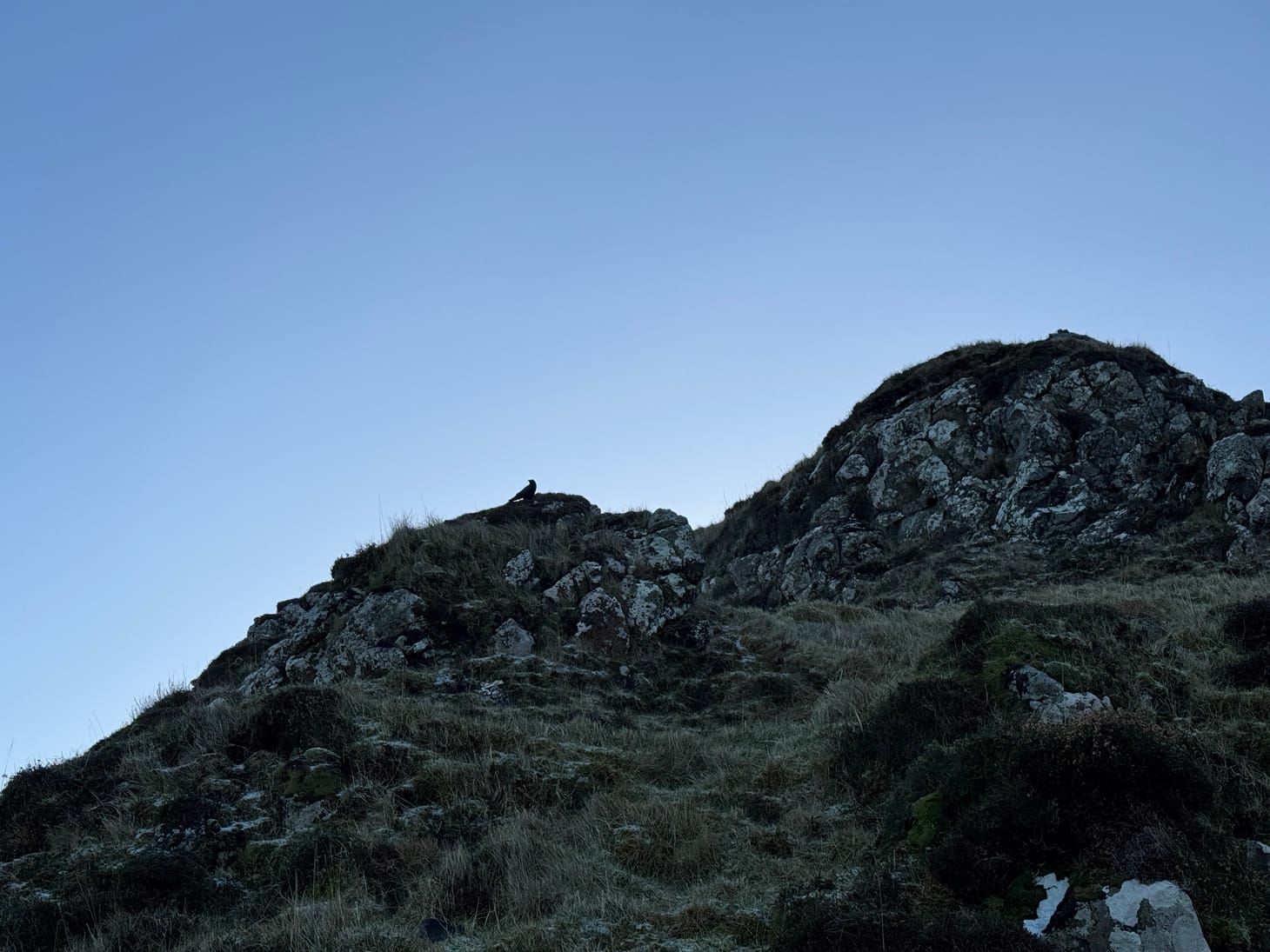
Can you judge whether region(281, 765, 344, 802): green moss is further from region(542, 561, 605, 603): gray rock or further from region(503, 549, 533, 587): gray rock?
region(503, 549, 533, 587): gray rock

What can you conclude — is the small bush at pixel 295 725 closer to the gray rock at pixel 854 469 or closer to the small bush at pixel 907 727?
the small bush at pixel 907 727

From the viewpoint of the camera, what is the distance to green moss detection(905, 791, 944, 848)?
24.9 feet

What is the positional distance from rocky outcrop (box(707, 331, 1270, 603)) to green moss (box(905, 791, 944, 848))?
18.5m

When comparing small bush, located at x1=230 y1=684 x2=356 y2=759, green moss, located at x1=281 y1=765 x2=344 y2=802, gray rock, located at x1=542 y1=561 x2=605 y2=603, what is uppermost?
gray rock, located at x1=542 y1=561 x2=605 y2=603

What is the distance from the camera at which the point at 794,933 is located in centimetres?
639

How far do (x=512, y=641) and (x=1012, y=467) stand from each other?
18922 millimetres

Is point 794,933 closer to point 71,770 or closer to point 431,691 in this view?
point 431,691

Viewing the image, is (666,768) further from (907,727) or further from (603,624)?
(603,624)

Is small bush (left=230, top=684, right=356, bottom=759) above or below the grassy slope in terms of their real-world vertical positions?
above

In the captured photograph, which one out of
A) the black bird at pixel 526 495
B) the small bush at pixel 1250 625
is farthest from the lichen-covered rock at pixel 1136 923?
the black bird at pixel 526 495

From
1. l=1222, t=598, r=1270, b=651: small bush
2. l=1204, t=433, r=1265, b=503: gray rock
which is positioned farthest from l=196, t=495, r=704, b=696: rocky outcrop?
l=1204, t=433, r=1265, b=503: gray rock

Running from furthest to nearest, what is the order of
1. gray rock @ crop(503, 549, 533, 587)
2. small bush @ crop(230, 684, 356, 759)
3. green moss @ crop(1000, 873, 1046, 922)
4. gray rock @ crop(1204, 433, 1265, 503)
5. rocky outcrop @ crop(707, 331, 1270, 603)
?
1. rocky outcrop @ crop(707, 331, 1270, 603)
2. gray rock @ crop(1204, 433, 1265, 503)
3. gray rock @ crop(503, 549, 533, 587)
4. small bush @ crop(230, 684, 356, 759)
5. green moss @ crop(1000, 873, 1046, 922)

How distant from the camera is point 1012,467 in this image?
28.4 meters

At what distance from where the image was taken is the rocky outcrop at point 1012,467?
24812 millimetres
